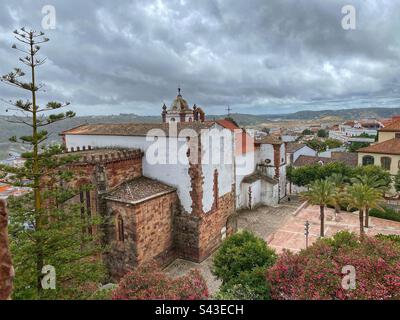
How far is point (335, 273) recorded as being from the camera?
32.4ft

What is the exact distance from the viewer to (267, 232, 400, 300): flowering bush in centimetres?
918

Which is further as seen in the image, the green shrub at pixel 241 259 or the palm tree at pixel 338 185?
the palm tree at pixel 338 185

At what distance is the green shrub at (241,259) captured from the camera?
14.8 meters

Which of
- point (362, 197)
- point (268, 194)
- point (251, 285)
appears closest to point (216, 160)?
point (251, 285)

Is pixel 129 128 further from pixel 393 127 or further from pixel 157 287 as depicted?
pixel 393 127

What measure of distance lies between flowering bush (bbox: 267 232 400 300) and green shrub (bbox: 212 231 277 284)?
8.52 ft

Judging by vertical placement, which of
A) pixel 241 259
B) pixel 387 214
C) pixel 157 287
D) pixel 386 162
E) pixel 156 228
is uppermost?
pixel 386 162

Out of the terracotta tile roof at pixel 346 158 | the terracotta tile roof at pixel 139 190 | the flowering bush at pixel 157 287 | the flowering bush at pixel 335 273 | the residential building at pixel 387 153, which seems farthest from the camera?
the terracotta tile roof at pixel 346 158

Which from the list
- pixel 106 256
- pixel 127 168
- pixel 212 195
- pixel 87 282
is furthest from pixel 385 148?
pixel 87 282

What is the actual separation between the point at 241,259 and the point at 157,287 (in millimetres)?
6545

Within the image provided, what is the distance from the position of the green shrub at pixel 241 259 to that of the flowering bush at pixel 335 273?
2.60 metres

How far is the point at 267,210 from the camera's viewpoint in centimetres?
3281

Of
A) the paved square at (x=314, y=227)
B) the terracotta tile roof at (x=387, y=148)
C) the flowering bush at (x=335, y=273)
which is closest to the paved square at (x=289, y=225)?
the paved square at (x=314, y=227)

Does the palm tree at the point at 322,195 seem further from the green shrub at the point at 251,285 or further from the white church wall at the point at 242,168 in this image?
the green shrub at the point at 251,285
